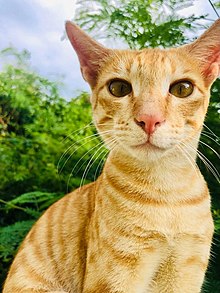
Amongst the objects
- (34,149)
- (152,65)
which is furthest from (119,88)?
(34,149)

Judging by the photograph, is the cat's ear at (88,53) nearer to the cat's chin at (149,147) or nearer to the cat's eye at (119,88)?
the cat's eye at (119,88)

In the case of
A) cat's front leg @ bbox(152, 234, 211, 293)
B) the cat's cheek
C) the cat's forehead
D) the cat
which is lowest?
cat's front leg @ bbox(152, 234, 211, 293)

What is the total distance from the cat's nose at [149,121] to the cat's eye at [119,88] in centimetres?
12

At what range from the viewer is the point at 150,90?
120 cm

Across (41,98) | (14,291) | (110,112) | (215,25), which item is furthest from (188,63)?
(41,98)

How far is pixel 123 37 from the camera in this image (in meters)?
2.19

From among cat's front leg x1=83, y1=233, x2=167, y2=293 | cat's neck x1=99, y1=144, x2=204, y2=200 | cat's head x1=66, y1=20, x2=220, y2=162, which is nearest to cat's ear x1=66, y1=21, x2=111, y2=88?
cat's head x1=66, y1=20, x2=220, y2=162

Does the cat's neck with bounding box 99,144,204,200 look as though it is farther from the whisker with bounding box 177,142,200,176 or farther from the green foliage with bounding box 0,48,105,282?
the green foliage with bounding box 0,48,105,282

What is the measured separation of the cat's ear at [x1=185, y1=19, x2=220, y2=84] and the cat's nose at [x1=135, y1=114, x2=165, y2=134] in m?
0.24

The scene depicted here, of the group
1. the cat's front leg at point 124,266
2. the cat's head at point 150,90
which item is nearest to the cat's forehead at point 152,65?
the cat's head at point 150,90

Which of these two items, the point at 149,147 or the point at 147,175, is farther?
the point at 147,175

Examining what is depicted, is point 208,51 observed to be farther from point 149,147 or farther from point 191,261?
point 191,261

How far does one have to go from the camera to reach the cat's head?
117cm

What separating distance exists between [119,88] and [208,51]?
26 centimetres
